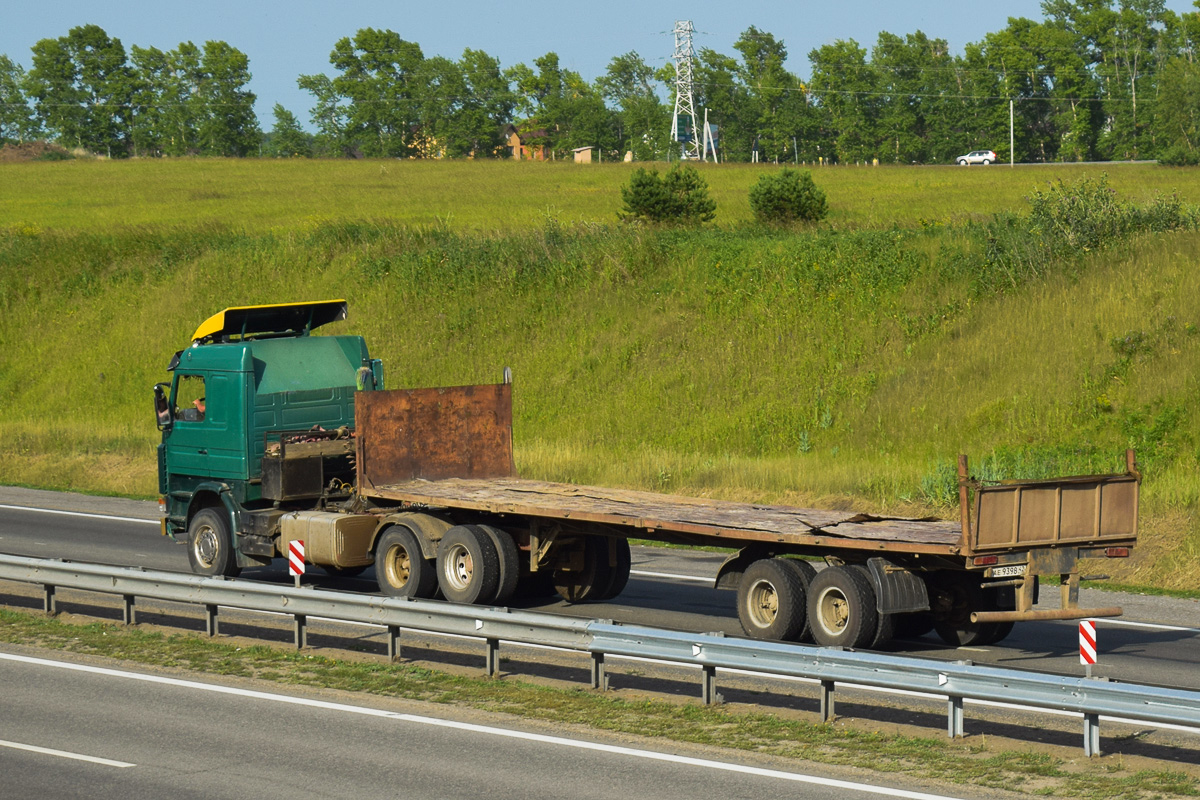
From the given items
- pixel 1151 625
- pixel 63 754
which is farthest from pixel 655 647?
pixel 1151 625

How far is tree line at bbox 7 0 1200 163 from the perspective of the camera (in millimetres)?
110312

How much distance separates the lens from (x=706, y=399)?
106 ft

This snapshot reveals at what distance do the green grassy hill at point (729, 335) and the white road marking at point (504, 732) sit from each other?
10920 millimetres

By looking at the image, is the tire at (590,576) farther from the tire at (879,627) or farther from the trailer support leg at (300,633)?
the tire at (879,627)

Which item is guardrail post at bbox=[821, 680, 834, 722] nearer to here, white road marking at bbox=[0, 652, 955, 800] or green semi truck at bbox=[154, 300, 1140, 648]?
white road marking at bbox=[0, 652, 955, 800]

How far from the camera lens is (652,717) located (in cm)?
1004

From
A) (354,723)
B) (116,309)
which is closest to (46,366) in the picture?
(116,309)

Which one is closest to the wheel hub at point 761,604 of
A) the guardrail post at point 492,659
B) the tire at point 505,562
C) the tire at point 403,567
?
the guardrail post at point 492,659

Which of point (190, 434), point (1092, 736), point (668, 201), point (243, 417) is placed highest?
point (668, 201)

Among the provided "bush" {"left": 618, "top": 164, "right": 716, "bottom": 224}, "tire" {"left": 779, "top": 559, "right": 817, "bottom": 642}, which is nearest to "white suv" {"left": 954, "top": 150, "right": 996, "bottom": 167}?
"bush" {"left": 618, "top": 164, "right": 716, "bottom": 224}

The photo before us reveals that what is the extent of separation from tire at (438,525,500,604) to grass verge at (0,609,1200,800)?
6.34 feet

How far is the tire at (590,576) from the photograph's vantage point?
1486 centimetres

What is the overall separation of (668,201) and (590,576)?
27.8 meters

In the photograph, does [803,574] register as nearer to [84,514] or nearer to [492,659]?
[492,659]
